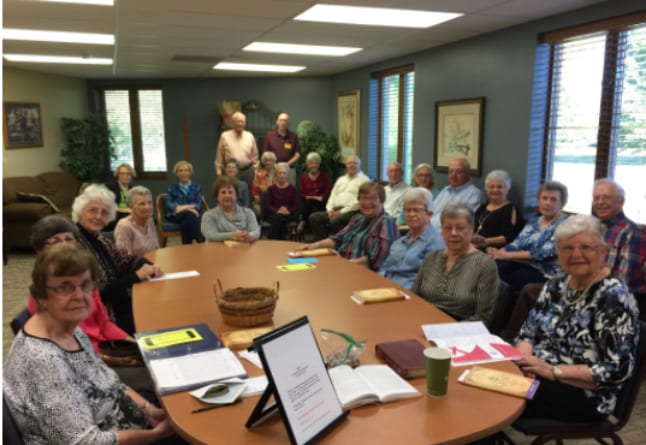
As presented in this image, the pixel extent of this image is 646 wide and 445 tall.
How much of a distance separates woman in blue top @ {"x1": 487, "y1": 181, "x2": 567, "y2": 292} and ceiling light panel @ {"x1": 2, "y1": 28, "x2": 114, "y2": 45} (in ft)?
13.6

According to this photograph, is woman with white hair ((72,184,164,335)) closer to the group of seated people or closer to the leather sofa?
the group of seated people

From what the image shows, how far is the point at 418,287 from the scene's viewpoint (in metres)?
2.76

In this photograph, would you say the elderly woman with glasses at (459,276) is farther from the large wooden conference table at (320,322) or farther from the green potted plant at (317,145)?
the green potted plant at (317,145)

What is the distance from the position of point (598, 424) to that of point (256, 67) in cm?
688

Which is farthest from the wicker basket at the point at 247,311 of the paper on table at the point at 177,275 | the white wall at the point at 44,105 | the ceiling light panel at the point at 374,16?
the white wall at the point at 44,105

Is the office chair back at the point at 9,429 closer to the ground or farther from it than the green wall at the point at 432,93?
closer to the ground

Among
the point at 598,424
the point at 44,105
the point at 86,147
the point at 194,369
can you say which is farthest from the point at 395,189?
the point at 44,105

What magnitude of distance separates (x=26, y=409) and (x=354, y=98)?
7.15 m

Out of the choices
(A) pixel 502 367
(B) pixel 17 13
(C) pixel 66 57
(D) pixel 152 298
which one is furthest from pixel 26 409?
(C) pixel 66 57

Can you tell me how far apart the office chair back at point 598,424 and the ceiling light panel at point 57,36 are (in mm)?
4889

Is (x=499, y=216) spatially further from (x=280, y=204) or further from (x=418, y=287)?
(x=280, y=204)

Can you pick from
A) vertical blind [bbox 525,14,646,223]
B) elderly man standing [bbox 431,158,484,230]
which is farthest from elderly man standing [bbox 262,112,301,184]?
vertical blind [bbox 525,14,646,223]

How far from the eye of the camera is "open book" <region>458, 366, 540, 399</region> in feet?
5.22

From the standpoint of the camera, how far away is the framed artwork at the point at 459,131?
5.27 metres
